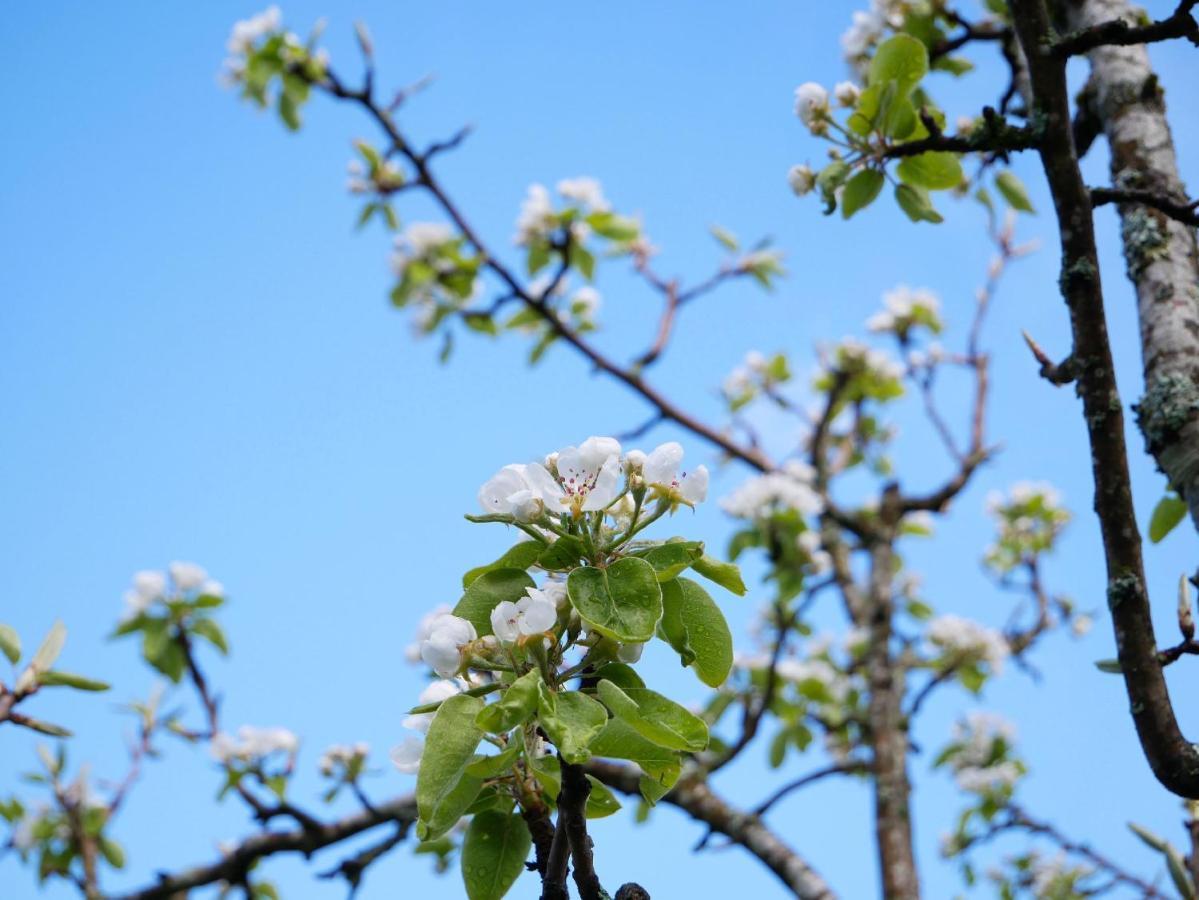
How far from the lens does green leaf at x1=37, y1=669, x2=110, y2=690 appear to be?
79.7 inches

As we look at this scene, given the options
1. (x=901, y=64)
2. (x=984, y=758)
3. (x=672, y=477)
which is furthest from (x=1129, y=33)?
(x=984, y=758)

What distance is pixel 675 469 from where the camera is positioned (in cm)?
115

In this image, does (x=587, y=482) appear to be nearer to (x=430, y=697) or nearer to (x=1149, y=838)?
(x=430, y=697)

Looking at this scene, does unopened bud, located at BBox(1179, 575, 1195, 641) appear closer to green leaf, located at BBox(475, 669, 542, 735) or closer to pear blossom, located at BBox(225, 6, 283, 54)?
green leaf, located at BBox(475, 669, 542, 735)

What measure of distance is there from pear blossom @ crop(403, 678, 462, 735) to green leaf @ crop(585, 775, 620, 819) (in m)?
0.18

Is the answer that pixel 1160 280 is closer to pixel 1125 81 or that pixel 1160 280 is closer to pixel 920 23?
pixel 1125 81

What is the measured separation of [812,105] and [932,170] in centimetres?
25

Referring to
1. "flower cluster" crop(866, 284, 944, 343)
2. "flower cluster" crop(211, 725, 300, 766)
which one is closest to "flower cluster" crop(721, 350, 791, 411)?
"flower cluster" crop(866, 284, 944, 343)

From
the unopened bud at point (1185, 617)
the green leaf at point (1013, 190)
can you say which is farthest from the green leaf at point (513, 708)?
the green leaf at point (1013, 190)

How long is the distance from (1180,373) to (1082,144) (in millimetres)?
914

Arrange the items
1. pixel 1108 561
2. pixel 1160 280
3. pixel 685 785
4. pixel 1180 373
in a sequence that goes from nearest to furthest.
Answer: pixel 1108 561, pixel 1180 373, pixel 1160 280, pixel 685 785

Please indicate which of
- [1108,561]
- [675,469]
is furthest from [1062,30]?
[675,469]

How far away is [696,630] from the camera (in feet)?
3.65

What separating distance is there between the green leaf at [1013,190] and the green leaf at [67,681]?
2.53 meters
